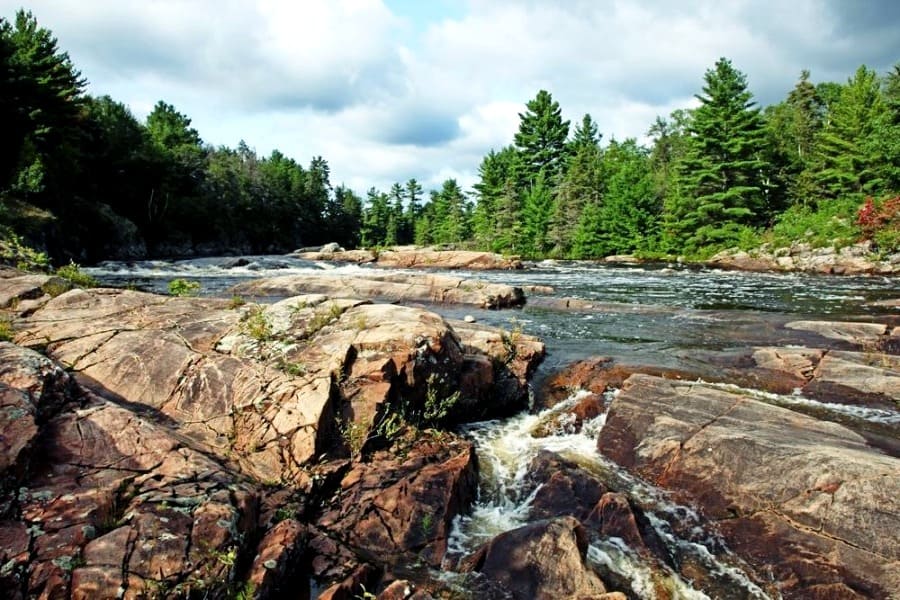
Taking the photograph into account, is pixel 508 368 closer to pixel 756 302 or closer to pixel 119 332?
pixel 119 332

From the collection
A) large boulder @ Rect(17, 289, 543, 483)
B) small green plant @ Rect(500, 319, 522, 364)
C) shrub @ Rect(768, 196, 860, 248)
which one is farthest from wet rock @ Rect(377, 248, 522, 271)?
large boulder @ Rect(17, 289, 543, 483)

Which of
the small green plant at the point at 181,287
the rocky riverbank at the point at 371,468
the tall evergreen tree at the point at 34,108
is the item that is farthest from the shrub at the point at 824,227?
the tall evergreen tree at the point at 34,108

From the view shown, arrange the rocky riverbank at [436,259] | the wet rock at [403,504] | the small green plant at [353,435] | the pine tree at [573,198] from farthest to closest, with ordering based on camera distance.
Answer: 1. the pine tree at [573,198]
2. the rocky riverbank at [436,259]
3. the small green plant at [353,435]
4. the wet rock at [403,504]

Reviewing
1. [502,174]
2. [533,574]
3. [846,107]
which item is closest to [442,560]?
[533,574]

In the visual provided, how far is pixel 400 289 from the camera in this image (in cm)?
1848

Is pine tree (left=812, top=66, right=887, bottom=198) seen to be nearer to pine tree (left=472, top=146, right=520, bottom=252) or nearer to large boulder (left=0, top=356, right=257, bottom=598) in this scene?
pine tree (left=472, top=146, right=520, bottom=252)

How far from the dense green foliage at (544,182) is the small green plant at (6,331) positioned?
6.55 metres

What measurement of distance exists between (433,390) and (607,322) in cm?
837

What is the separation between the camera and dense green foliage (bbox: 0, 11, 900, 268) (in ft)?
101

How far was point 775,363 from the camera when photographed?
29.2 ft

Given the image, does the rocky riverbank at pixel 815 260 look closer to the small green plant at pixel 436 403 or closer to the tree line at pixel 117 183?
the small green plant at pixel 436 403

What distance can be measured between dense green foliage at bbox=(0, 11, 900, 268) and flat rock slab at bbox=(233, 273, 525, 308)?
23.5 feet

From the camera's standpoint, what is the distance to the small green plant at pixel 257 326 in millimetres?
6840

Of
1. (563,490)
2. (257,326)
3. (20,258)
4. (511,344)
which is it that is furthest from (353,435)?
(20,258)
